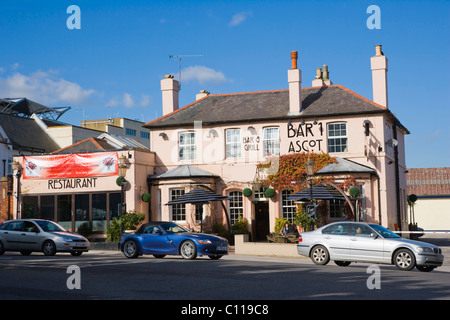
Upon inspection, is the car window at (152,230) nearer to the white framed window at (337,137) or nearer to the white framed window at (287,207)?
the white framed window at (287,207)

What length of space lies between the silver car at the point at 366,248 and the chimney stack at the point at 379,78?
1390cm

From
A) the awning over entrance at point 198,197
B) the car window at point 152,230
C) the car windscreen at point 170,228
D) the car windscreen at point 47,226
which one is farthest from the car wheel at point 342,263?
the awning over entrance at point 198,197

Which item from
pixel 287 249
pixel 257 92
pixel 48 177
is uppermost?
pixel 257 92

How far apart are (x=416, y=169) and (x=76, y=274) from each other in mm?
49329

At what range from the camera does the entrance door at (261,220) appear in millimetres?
31953

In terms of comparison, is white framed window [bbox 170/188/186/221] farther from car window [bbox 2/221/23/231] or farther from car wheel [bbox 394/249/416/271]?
car wheel [bbox 394/249/416/271]

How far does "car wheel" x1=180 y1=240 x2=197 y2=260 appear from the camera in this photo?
20.0m

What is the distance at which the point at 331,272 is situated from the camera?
1523 cm

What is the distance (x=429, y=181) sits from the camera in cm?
5600

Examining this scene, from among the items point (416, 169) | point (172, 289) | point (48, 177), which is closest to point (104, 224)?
point (48, 177)

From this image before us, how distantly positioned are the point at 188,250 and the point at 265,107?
14166 millimetres

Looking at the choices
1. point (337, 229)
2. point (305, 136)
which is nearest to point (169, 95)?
point (305, 136)

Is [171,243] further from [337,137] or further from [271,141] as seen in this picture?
[337,137]
